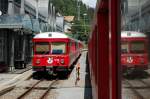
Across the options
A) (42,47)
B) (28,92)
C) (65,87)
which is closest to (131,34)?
(28,92)

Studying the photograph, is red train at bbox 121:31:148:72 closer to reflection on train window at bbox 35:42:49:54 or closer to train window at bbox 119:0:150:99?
train window at bbox 119:0:150:99

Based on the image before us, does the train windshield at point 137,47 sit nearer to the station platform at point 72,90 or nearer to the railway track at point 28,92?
the station platform at point 72,90

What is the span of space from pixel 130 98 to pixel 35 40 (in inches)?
910

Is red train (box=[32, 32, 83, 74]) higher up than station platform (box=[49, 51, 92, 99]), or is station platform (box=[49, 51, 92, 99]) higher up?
red train (box=[32, 32, 83, 74])

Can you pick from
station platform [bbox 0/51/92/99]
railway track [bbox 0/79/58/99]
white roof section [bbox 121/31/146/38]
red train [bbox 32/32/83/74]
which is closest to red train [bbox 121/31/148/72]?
white roof section [bbox 121/31/146/38]

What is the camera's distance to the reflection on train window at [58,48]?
2536cm

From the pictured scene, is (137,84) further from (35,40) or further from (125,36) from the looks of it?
(35,40)

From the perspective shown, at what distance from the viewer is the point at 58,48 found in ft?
84.2

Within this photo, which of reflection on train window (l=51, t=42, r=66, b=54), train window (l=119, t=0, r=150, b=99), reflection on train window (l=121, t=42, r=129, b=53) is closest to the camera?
train window (l=119, t=0, r=150, b=99)

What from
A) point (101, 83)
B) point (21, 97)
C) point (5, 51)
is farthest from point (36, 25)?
point (101, 83)

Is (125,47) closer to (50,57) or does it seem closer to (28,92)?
(28,92)

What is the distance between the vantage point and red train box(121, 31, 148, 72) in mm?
2009

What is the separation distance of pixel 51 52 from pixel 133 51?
23082 millimetres

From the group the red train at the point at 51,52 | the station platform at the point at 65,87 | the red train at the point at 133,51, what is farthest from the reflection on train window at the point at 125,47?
the red train at the point at 51,52
